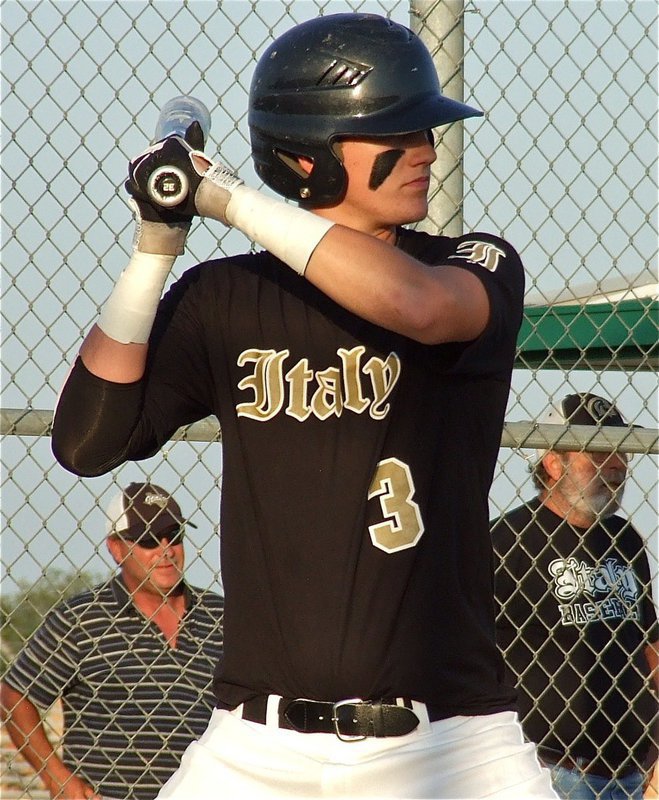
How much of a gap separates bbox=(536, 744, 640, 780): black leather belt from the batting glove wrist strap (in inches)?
115

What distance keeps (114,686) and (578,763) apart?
1668 millimetres

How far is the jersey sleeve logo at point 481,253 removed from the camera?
97.2 inches

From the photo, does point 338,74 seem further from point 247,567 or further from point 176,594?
point 176,594

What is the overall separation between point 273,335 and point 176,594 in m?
2.44

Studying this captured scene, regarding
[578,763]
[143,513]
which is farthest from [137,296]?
[578,763]

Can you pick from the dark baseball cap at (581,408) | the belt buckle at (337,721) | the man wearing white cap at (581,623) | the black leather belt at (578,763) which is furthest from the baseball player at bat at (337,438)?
the black leather belt at (578,763)

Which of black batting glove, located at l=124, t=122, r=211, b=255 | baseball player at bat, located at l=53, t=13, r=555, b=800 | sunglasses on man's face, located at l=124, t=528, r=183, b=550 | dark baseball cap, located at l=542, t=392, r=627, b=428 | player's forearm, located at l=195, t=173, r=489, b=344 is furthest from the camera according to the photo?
sunglasses on man's face, located at l=124, t=528, r=183, b=550

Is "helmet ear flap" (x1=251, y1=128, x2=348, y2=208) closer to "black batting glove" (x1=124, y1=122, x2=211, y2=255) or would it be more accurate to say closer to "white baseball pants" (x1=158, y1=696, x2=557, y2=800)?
"black batting glove" (x1=124, y1=122, x2=211, y2=255)

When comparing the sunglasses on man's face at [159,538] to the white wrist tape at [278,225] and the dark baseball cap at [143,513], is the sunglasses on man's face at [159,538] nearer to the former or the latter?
the dark baseball cap at [143,513]

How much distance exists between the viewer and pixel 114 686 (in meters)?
4.55

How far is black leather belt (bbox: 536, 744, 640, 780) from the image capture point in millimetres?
4652

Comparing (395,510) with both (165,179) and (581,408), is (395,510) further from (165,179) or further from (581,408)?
(581,408)

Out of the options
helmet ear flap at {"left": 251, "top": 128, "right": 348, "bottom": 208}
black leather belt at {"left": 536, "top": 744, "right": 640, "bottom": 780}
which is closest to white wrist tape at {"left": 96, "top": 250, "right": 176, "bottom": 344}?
helmet ear flap at {"left": 251, "top": 128, "right": 348, "bottom": 208}

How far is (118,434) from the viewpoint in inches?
101
